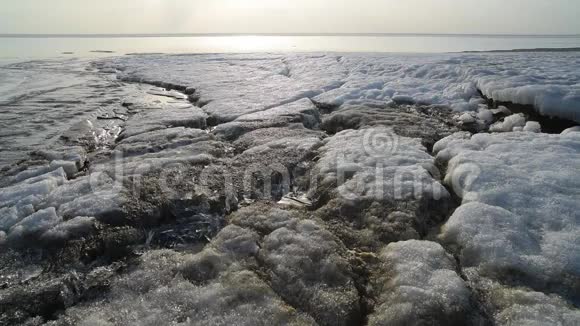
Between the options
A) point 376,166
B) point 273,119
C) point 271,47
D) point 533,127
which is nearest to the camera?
point 376,166

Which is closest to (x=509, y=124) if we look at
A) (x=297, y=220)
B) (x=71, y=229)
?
(x=297, y=220)

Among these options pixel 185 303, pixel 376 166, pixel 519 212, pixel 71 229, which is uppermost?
pixel 376 166

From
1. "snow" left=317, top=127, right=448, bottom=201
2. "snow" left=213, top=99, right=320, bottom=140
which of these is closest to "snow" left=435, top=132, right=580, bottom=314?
"snow" left=317, top=127, right=448, bottom=201

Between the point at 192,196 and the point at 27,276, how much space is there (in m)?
2.04

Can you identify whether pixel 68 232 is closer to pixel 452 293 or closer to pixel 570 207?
pixel 452 293

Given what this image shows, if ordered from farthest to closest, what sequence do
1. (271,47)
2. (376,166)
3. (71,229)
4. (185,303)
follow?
(271,47) → (376,166) → (71,229) → (185,303)

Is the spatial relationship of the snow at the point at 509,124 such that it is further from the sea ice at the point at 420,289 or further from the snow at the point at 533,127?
the sea ice at the point at 420,289

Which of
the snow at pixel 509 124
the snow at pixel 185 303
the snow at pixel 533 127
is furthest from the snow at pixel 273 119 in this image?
the snow at pixel 185 303

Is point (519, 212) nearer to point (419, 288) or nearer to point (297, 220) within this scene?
point (419, 288)

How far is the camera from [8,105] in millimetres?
10898

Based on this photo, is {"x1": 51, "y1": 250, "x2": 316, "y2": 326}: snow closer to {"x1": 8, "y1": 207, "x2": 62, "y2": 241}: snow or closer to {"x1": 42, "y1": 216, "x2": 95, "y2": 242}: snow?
{"x1": 42, "y1": 216, "x2": 95, "y2": 242}: snow

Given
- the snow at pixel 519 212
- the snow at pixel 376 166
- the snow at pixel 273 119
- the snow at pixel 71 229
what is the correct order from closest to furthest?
the snow at pixel 519 212
the snow at pixel 71 229
the snow at pixel 376 166
the snow at pixel 273 119

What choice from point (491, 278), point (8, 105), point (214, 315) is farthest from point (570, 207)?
point (8, 105)

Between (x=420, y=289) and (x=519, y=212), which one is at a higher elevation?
(x=519, y=212)
